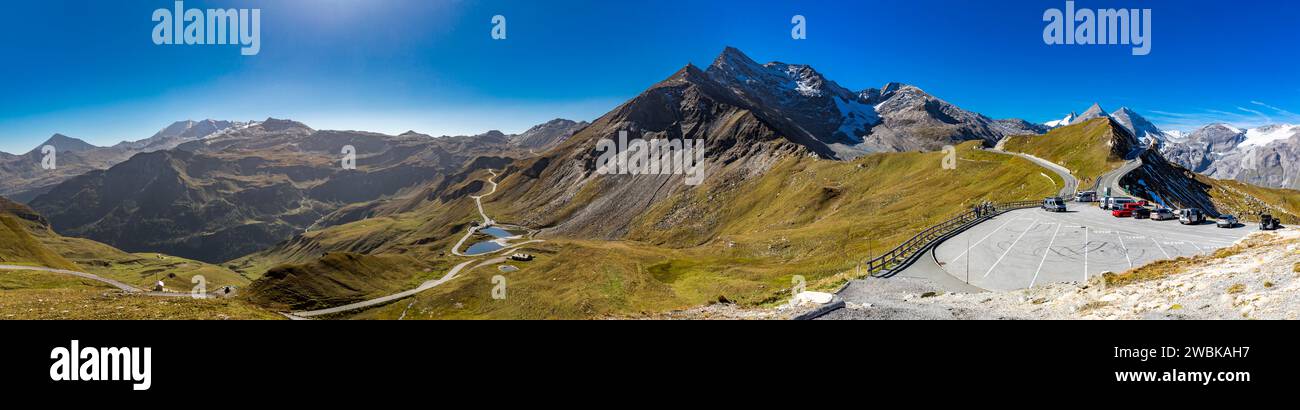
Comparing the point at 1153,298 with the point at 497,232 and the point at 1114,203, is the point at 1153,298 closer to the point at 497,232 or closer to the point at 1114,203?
the point at 1114,203

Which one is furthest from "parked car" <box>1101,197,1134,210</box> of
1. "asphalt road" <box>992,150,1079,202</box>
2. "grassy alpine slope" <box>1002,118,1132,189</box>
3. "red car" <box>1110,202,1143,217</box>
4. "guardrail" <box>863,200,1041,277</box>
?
"grassy alpine slope" <box>1002,118,1132,189</box>

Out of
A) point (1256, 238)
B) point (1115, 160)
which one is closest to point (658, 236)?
point (1115, 160)

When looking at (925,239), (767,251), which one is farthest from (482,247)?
(925,239)

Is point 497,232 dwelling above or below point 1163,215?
below

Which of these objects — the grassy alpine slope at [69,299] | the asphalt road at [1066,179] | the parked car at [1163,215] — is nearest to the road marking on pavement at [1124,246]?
the parked car at [1163,215]

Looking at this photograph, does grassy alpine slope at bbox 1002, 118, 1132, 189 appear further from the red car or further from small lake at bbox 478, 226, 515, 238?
small lake at bbox 478, 226, 515, 238
